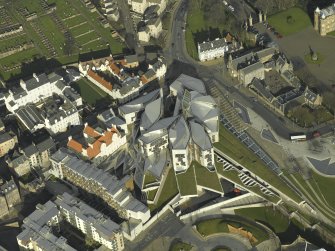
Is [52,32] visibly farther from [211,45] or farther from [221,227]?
[221,227]

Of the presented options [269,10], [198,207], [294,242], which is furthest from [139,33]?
[294,242]

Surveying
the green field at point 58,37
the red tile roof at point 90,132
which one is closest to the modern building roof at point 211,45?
the green field at point 58,37

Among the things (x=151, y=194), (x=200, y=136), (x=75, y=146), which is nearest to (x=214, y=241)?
(x=151, y=194)

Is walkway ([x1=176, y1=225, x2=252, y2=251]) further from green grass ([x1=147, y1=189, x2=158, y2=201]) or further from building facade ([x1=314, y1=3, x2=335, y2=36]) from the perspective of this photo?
building facade ([x1=314, y1=3, x2=335, y2=36])

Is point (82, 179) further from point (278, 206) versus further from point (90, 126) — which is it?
point (278, 206)

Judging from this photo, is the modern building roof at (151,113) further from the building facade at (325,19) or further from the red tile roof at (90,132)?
the building facade at (325,19)

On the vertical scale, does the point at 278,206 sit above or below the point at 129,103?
below

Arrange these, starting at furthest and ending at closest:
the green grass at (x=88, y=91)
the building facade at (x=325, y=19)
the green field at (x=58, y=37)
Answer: the green field at (x=58, y=37), the building facade at (x=325, y=19), the green grass at (x=88, y=91)

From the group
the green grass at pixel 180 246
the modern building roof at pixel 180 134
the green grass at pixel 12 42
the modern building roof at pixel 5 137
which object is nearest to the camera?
the green grass at pixel 180 246
